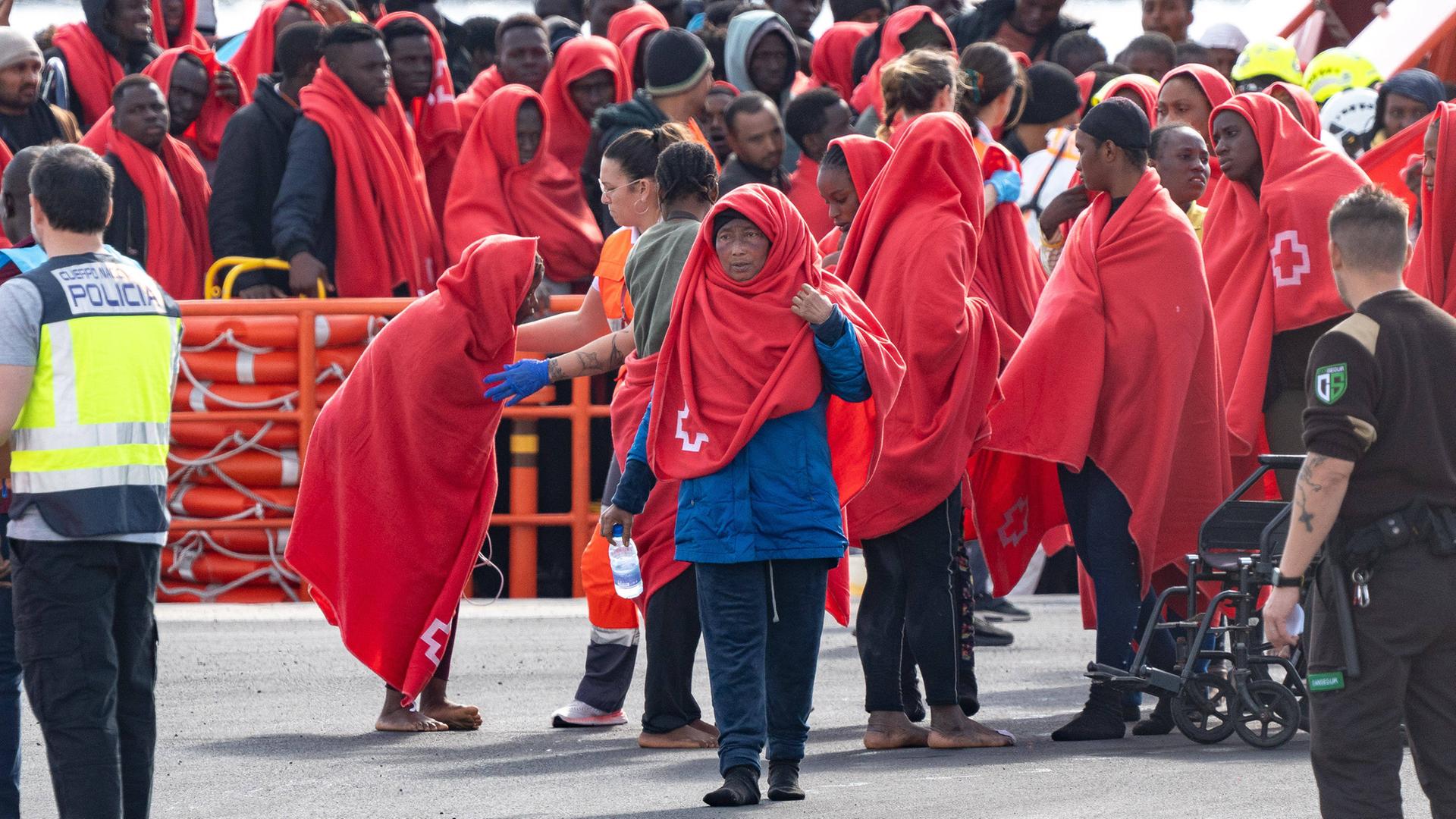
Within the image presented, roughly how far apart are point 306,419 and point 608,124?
220cm

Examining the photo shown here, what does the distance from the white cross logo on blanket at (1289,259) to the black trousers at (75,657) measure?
14.2ft

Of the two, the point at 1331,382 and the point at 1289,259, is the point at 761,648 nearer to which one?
the point at 1331,382

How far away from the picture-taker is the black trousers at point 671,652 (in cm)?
706

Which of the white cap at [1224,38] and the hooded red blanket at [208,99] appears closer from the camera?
the hooded red blanket at [208,99]

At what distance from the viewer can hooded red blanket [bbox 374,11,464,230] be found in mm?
12164

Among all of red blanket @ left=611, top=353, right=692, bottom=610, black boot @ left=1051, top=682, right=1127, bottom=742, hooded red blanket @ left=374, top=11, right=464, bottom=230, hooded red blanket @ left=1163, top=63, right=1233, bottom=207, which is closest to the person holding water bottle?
red blanket @ left=611, top=353, right=692, bottom=610

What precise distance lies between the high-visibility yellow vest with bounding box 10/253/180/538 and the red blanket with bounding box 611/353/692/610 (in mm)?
2003

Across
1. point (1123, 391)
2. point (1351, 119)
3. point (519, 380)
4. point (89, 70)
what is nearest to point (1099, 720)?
point (1123, 391)

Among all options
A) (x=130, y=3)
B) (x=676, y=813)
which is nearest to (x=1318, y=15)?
(x=130, y=3)

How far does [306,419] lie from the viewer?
429 inches

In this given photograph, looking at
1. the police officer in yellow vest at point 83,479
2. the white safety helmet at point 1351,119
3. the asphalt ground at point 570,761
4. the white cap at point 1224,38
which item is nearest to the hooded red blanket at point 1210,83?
the asphalt ground at point 570,761

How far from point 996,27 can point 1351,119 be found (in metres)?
2.82

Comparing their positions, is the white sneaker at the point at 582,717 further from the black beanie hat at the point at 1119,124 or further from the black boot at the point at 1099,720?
the black beanie hat at the point at 1119,124

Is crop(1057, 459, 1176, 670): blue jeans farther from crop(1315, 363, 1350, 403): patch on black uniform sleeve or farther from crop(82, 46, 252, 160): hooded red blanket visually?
crop(82, 46, 252, 160): hooded red blanket
